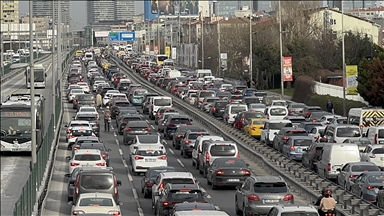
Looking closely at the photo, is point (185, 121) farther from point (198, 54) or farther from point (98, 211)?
point (198, 54)

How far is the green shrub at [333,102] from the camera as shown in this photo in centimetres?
7144

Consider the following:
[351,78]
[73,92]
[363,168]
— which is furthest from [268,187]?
[73,92]

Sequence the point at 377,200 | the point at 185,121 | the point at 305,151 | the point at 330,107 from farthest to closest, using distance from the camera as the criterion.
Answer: the point at 330,107 < the point at 185,121 < the point at 305,151 < the point at 377,200

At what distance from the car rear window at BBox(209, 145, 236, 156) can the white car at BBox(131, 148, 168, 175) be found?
7.98 ft

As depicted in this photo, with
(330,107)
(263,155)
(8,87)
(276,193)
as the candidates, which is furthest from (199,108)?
(276,193)

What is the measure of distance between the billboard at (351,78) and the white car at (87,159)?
88.3ft

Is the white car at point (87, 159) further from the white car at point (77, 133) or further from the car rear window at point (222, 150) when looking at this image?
the white car at point (77, 133)

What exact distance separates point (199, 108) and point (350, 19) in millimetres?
53070

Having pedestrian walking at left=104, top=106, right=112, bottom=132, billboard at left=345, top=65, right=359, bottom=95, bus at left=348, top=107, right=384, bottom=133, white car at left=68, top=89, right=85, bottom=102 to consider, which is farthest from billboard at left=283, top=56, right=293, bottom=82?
bus at left=348, top=107, right=384, bottom=133

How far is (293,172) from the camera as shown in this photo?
123 ft

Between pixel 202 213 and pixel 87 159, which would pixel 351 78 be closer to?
pixel 87 159

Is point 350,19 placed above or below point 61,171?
above

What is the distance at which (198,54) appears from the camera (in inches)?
6289

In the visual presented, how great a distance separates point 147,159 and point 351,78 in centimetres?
2765
